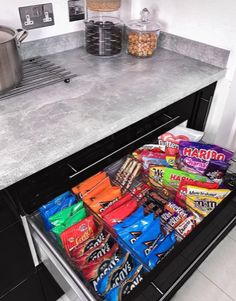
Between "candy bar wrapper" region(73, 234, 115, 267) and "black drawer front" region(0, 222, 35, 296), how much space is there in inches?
6.6

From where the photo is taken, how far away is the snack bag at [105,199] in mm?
887

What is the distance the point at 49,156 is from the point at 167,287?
490 mm

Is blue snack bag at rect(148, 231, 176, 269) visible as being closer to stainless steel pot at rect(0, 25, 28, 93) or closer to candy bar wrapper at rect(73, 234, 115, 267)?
candy bar wrapper at rect(73, 234, 115, 267)

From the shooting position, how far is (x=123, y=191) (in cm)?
99

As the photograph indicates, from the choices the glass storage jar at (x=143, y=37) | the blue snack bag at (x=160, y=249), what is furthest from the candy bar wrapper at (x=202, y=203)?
the glass storage jar at (x=143, y=37)

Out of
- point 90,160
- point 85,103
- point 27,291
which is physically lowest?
point 27,291

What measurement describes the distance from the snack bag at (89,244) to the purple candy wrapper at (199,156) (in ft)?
1.29

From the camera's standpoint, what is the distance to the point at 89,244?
812mm

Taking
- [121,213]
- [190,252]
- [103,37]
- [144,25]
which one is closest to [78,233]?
[121,213]

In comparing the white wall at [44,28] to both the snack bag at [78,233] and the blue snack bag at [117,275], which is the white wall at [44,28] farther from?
the blue snack bag at [117,275]

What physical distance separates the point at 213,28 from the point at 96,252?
92cm

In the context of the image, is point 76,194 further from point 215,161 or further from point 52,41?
point 52,41

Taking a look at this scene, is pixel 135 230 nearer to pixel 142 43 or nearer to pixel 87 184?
pixel 87 184

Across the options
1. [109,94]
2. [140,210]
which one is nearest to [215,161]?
[140,210]
